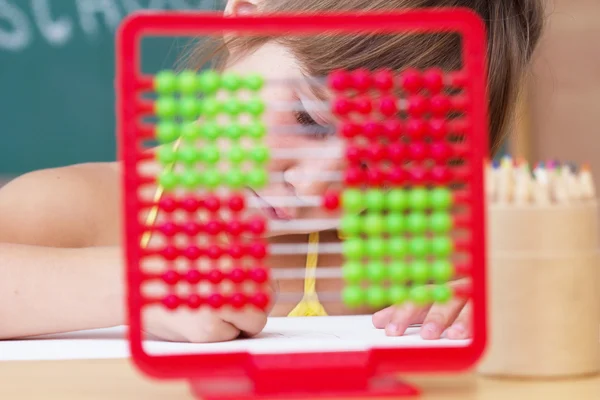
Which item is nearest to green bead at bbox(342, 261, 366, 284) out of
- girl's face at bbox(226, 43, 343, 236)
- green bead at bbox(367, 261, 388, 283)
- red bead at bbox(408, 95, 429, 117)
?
green bead at bbox(367, 261, 388, 283)

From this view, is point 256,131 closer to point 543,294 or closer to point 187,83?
point 187,83

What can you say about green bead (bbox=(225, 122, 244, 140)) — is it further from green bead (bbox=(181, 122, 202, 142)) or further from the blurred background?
the blurred background

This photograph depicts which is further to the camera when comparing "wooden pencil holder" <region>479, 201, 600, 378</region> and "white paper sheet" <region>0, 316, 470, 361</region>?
"white paper sheet" <region>0, 316, 470, 361</region>

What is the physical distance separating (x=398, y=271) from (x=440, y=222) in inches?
1.7

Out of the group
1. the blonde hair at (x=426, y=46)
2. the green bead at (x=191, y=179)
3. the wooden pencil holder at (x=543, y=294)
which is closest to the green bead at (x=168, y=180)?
the green bead at (x=191, y=179)

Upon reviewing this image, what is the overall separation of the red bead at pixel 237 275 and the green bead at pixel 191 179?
0.21ft

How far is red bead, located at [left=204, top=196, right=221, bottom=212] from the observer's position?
0.55 m

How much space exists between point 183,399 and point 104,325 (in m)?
0.30

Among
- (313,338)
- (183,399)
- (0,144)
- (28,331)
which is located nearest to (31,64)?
(0,144)

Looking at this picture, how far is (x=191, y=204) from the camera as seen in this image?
545mm

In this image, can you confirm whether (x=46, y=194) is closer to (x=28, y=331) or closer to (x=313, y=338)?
(x=28, y=331)

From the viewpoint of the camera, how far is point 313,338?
2.37ft

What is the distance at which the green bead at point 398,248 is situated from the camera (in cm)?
54

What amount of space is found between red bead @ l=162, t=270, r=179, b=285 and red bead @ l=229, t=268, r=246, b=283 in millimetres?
36
